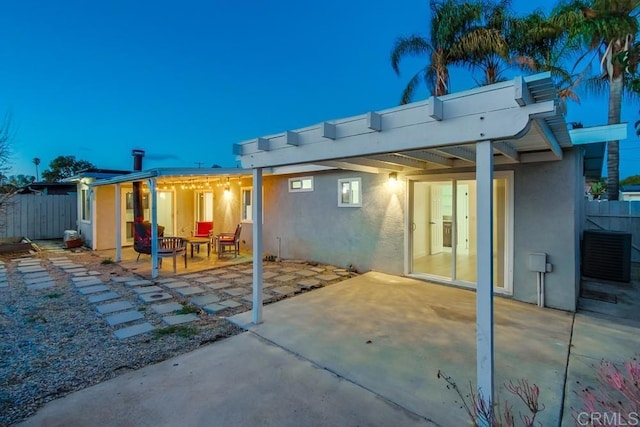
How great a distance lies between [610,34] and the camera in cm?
1011

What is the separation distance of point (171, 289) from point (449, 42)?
13.7m

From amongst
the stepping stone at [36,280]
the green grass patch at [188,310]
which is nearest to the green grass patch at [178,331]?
the green grass patch at [188,310]

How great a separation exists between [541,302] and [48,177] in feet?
137

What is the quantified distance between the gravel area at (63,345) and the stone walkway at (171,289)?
0.38 ft

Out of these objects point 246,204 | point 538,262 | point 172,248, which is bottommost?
point 172,248

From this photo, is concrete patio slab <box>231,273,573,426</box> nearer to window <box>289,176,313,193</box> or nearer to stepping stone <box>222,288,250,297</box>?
stepping stone <box>222,288,250,297</box>

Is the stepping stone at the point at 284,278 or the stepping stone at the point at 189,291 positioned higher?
the stepping stone at the point at 284,278

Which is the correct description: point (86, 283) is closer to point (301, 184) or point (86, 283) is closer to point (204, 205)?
point (301, 184)

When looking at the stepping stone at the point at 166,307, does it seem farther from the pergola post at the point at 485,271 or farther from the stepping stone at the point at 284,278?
the pergola post at the point at 485,271

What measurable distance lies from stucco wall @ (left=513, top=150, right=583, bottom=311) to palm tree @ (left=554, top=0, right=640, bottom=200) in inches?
329

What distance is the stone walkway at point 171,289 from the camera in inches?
182

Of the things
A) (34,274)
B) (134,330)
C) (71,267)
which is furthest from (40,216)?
→ (134,330)

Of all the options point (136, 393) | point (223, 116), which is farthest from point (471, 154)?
point (223, 116)

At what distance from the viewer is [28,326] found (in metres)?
4.23
